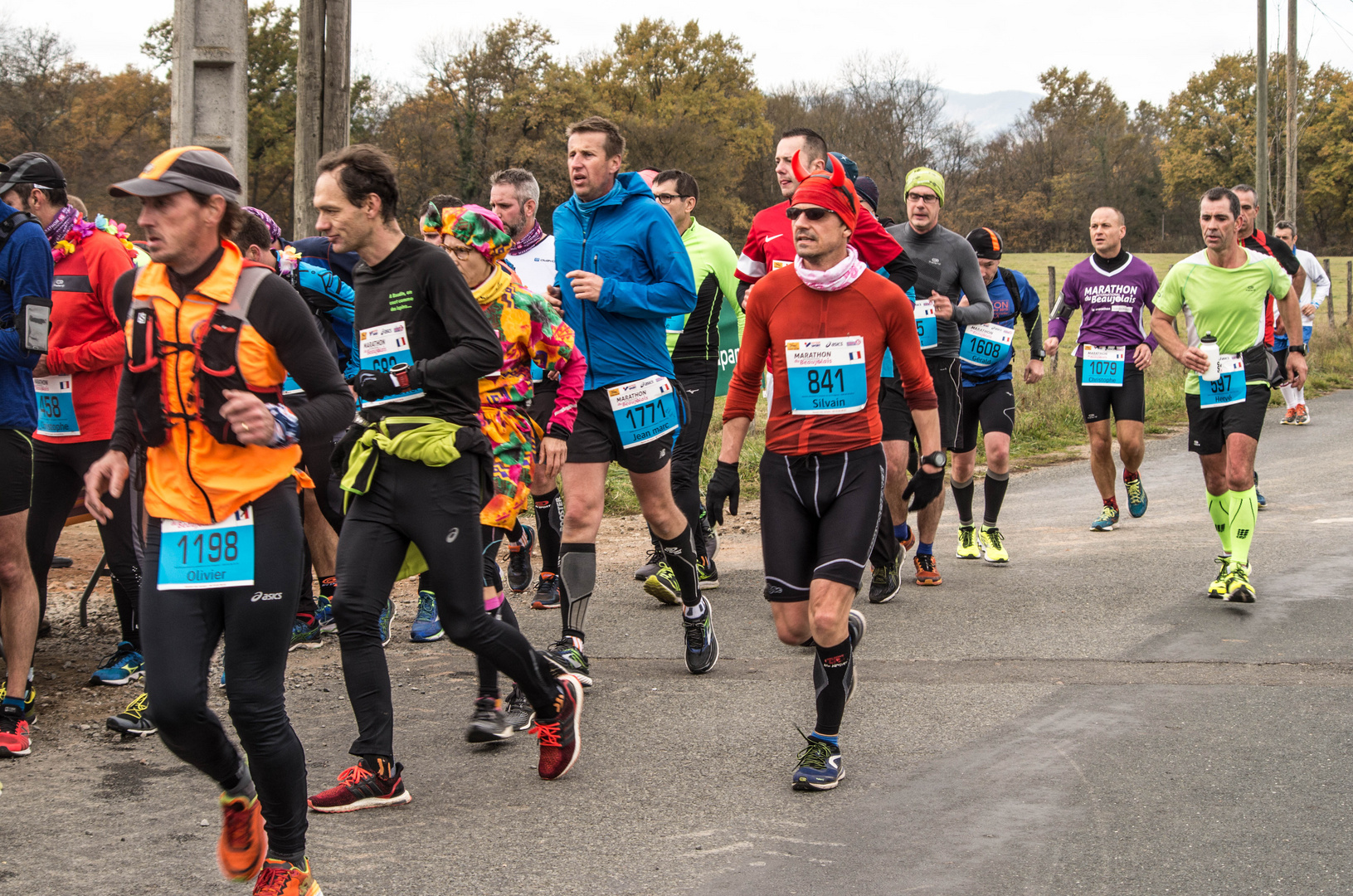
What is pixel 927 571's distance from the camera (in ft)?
26.2

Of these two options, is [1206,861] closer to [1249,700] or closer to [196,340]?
[1249,700]

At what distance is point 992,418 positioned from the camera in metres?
8.73

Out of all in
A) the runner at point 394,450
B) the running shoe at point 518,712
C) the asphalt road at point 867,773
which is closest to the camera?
the asphalt road at point 867,773

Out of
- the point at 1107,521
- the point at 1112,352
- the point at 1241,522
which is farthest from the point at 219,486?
the point at 1107,521

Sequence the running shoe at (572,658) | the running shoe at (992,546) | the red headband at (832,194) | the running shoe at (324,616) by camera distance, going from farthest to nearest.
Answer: the running shoe at (992,546)
the running shoe at (324,616)
the running shoe at (572,658)
the red headband at (832,194)

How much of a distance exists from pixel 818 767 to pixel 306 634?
322 cm

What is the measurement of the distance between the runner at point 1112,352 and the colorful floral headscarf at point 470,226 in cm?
564

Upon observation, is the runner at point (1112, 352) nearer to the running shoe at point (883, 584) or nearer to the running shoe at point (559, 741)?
the running shoe at point (883, 584)

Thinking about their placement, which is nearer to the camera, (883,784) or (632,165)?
(883,784)

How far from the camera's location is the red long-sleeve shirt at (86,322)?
5.38 m

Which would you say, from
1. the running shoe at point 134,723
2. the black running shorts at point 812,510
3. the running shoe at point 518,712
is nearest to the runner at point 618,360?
the running shoe at point 518,712

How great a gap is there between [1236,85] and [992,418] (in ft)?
265

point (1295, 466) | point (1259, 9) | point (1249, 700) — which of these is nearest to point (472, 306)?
point (1249, 700)

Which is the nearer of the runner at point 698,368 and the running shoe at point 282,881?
the running shoe at point 282,881
